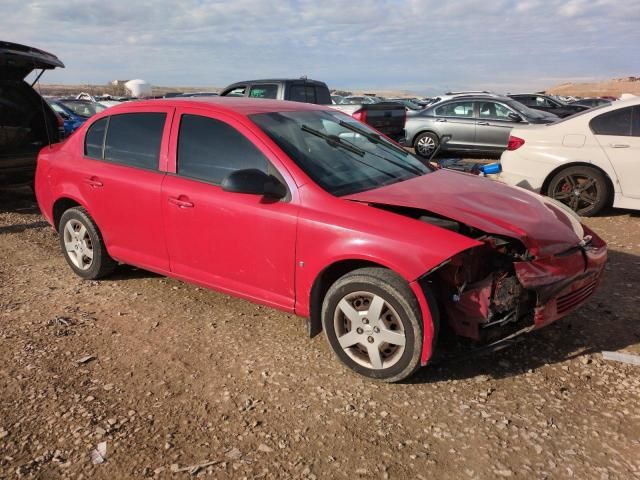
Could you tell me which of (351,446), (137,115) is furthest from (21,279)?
(351,446)

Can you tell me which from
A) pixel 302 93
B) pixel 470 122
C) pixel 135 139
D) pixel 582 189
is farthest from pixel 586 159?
pixel 302 93

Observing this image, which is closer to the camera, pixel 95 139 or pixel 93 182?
pixel 93 182

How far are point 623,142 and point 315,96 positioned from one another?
21.3 feet

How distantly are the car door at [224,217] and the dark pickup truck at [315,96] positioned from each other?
6460mm

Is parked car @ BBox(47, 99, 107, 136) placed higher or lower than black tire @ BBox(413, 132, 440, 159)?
higher

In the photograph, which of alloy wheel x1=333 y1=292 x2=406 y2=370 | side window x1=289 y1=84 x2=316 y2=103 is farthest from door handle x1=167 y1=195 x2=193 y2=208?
side window x1=289 y1=84 x2=316 y2=103

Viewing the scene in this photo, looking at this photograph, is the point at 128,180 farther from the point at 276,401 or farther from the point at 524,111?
the point at 524,111

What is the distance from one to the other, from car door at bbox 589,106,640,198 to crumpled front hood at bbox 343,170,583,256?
335 centimetres

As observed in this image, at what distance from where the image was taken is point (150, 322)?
13.5 ft

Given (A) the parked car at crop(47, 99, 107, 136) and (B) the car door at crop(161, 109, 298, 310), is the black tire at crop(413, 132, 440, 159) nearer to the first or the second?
(A) the parked car at crop(47, 99, 107, 136)

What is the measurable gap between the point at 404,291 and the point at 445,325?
53 cm

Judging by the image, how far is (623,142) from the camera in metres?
6.59

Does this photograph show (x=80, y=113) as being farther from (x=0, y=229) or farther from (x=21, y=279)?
(x=21, y=279)

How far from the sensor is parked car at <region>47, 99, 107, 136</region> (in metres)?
14.5
